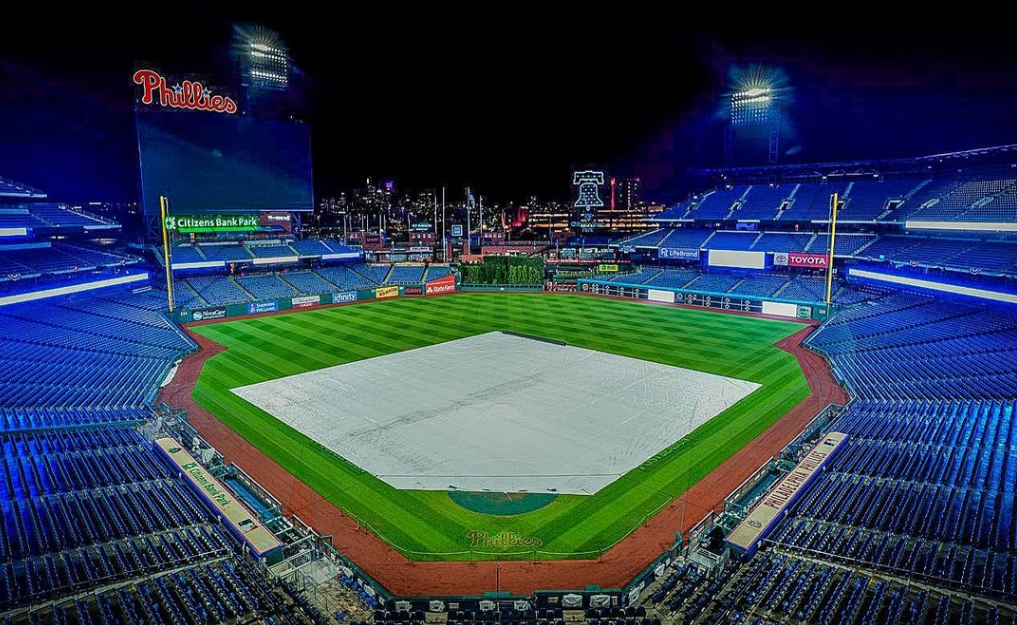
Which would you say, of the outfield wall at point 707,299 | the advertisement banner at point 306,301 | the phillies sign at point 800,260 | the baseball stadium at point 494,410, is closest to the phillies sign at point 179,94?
the baseball stadium at point 494,410

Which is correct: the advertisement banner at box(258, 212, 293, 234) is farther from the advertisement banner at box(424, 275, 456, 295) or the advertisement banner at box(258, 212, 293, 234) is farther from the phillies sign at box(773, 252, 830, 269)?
the phillies sign at box(773, 252, 830, 269)

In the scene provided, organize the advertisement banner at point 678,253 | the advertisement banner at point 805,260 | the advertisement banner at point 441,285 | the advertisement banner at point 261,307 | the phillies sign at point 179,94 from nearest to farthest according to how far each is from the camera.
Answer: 1. the phillies sign at point 179,94
2. the advertisement banner at point 261,307
3. the advertisement banner at point 805,260
4. the advertisement banner at point 678,253
5. the advertisement banner at point 441,285

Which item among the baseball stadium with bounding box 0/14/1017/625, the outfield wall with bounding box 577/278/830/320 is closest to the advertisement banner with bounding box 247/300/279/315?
the baseball stadium with bounding box 0/14/1017/625

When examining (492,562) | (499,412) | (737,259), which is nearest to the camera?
(492,562)

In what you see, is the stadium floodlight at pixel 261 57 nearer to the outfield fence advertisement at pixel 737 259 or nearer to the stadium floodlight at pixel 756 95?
the stadium floodlight at pixel 756 95

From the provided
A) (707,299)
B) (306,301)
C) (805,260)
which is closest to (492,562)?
(306,301)

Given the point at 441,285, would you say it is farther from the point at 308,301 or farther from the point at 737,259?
the point at 737,259
